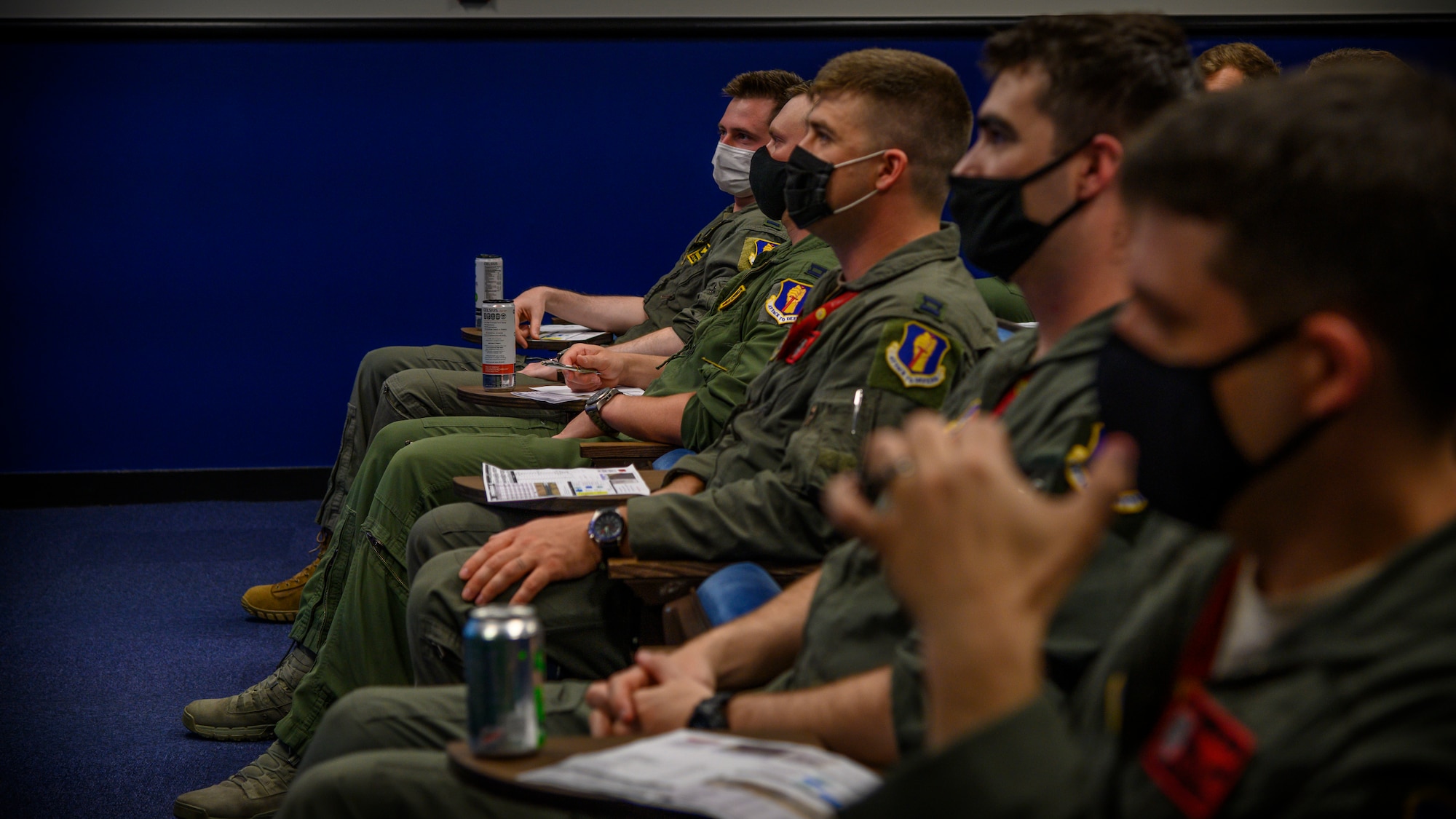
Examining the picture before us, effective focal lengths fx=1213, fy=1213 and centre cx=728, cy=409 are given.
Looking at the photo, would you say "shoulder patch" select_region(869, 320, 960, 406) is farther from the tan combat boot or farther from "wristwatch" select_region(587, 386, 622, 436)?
the tan combat boot

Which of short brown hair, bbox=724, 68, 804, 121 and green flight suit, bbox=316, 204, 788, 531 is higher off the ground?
short brown hair, bbox=724, 68, 804, 121

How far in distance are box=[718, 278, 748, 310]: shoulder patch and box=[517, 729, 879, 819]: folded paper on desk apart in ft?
6.57

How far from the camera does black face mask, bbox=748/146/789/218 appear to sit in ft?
8.77

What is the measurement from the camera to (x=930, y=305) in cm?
197

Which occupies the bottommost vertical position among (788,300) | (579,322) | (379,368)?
(379,368)

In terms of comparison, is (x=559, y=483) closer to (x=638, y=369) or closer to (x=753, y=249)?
(x=638, y=369)

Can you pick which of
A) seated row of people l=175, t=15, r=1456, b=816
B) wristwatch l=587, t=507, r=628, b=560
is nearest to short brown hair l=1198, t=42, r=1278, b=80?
seated row of people l=175, t=15, r=1456, b=816

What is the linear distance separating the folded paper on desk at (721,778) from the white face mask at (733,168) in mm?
2744

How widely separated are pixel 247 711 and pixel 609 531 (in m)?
1.25

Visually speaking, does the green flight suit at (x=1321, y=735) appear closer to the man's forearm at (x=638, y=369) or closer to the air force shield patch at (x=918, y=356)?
the air force shield patch at (x=918, y=356)

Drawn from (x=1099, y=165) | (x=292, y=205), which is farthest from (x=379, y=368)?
(x=1099, y=165)

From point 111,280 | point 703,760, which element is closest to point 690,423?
point 703,760

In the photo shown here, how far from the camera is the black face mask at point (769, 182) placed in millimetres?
2672

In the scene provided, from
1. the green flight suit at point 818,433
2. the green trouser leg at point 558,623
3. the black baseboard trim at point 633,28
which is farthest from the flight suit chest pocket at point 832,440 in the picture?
the black baseboard trim at point 633,28
